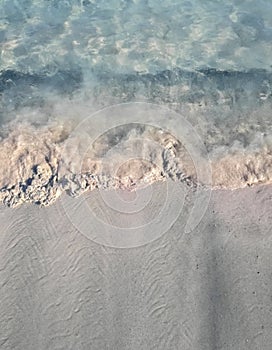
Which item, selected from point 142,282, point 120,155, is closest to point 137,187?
point 120,155

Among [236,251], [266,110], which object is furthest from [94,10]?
[236,251]

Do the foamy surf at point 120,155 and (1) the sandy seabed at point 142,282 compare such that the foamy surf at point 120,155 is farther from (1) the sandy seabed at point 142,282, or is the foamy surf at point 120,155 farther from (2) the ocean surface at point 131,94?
(1) the sandy seabed at point 142,282

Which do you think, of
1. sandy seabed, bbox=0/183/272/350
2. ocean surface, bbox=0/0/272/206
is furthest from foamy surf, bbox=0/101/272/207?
sandy seabed, bbox=0/183/272/350

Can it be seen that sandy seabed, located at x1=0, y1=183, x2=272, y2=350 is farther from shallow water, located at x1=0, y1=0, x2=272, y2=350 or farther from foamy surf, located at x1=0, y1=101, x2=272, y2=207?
foamy surf, located at x1=0, y1=101, x2=272, y2=207

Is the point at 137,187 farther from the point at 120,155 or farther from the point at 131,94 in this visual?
the point at 131,94

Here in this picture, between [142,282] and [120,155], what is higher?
[120,155]

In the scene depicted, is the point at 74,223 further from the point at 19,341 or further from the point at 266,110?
the point at 266,110

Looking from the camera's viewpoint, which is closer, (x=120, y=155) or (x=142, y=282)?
(x=142, y=282)
